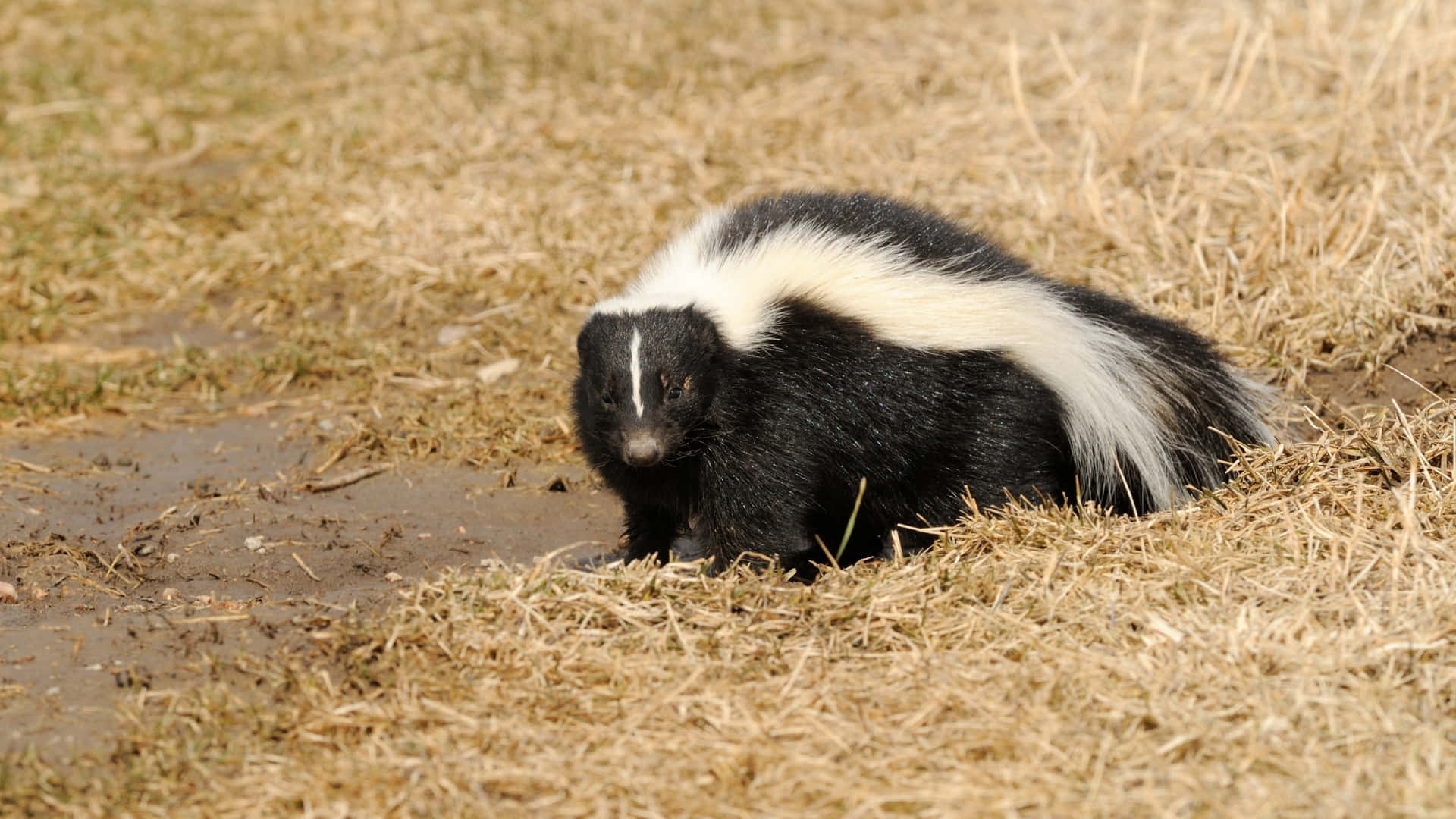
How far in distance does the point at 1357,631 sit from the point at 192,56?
30.9 feet

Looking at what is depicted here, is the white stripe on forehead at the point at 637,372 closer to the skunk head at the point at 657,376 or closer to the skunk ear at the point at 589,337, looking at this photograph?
the skunk head at the point at 657,376

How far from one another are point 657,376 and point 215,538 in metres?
1.83

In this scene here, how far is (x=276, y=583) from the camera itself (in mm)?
5156

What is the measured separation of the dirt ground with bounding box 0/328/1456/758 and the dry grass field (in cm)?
3

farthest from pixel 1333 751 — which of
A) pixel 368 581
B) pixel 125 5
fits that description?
pixel 125 5

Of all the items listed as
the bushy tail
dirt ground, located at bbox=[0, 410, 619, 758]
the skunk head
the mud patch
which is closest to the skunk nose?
the skunk head

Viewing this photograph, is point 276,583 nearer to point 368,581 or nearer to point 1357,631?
point 368,581

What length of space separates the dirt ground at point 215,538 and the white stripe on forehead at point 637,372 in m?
0.54

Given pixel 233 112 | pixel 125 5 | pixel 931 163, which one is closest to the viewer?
pixel 931 163

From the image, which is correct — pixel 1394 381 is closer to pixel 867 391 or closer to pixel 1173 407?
pixel 1173 407

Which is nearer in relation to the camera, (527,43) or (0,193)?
(0,193)

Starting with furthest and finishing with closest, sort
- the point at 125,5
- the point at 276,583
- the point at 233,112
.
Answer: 1. the point at 125,5
2. the point at 233,112
3. the point at 276,583

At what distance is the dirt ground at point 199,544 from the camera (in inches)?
164

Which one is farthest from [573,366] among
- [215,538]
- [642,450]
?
[642,450]
